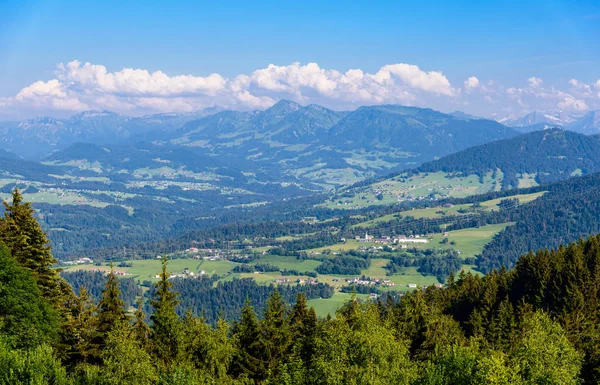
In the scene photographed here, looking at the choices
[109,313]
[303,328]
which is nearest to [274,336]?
[303,328]

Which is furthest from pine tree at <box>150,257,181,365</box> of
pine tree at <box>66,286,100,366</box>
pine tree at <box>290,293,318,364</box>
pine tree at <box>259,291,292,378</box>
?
pine tree at <box>290,293,318,364</box>

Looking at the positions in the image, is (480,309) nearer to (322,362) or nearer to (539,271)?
(539,271)

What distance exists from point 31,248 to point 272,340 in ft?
77.1

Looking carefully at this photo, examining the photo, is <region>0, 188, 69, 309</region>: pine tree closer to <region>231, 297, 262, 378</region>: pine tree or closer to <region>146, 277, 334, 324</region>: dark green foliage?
<region>231, 297, 262, 378</region>: pine tree

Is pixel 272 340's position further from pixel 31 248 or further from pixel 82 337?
pixel 31 248

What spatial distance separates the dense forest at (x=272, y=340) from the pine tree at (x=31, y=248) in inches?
4.5

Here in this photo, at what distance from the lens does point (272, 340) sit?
53094mm

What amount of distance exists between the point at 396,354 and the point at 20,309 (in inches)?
1134

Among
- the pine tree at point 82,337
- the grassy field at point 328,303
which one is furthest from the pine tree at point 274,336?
the grassy field at point 328,303

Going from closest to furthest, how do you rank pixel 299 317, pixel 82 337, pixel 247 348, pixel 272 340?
pixel 82 337 → pixel 247 348 → pixel 272 340 → pixel 299 317

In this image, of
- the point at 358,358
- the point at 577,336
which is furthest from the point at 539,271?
the point at 358,358

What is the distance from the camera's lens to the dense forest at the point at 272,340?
37844 millimetres

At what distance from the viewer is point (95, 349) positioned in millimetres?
47500

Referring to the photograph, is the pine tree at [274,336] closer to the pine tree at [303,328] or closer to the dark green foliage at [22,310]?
the pine tree at [303,328]
